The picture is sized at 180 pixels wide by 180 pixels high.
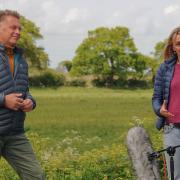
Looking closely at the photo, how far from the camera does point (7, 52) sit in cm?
555

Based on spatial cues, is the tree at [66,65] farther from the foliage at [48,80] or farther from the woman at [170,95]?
the woman at [170,95]

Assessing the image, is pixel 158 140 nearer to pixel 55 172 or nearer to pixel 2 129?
pixel 55 172

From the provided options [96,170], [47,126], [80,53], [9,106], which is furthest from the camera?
[80,53]

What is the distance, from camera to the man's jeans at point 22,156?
5641 millimetres

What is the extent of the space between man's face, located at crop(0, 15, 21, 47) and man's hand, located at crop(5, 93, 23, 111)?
0.48 m

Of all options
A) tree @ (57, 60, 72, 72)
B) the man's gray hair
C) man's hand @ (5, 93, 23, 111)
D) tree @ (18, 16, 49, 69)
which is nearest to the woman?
man's hand @ (5, 93, 23, 111)

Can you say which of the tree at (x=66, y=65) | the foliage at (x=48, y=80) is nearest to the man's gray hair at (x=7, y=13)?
the foliage at (x=48, y=80)

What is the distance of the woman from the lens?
18.0ft

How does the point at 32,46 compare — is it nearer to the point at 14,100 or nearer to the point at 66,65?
the point at 66,65

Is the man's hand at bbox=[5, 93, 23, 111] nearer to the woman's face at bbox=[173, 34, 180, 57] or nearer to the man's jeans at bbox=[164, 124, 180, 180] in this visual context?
the man's jeans at bbox=[164, 124, 180, 180]

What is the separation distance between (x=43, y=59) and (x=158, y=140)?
8259 cm

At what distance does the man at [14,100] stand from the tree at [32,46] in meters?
76.3

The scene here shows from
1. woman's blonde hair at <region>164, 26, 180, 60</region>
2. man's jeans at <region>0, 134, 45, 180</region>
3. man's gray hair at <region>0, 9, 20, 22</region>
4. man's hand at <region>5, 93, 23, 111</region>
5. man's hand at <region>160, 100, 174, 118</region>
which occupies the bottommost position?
man's jeans at <region>0, 134, 45, 180</region>

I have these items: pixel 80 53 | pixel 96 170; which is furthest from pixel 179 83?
pixel 80 53
